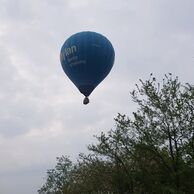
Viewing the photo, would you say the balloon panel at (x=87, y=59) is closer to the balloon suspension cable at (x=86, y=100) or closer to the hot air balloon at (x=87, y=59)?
the hot air balloon at (x=87, y=59)

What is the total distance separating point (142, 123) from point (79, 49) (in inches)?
339

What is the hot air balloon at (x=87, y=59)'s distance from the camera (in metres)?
26.3

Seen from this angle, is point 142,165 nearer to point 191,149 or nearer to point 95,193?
point 191,149

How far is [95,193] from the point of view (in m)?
46.0

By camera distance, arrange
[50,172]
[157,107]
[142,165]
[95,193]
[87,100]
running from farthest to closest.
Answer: [50,172]
[95,193]
[142,165]
[157,107]
[87,100]

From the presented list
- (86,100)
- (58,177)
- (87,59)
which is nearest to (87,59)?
(87,59)

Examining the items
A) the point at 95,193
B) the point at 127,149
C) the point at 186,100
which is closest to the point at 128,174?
the point at 127,149

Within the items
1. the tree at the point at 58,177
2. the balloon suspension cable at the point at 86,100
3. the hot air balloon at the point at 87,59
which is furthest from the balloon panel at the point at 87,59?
the tree at the point at 58,177

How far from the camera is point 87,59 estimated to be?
86.5 feet

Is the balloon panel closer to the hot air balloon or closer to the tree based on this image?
the hot air balloon

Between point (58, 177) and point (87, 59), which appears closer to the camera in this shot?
point (87, 59)

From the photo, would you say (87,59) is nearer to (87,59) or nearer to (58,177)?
(87,59)

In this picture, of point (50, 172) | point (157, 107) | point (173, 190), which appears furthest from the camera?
point (50, 172)

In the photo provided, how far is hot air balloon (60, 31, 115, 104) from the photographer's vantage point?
26.3 meters
